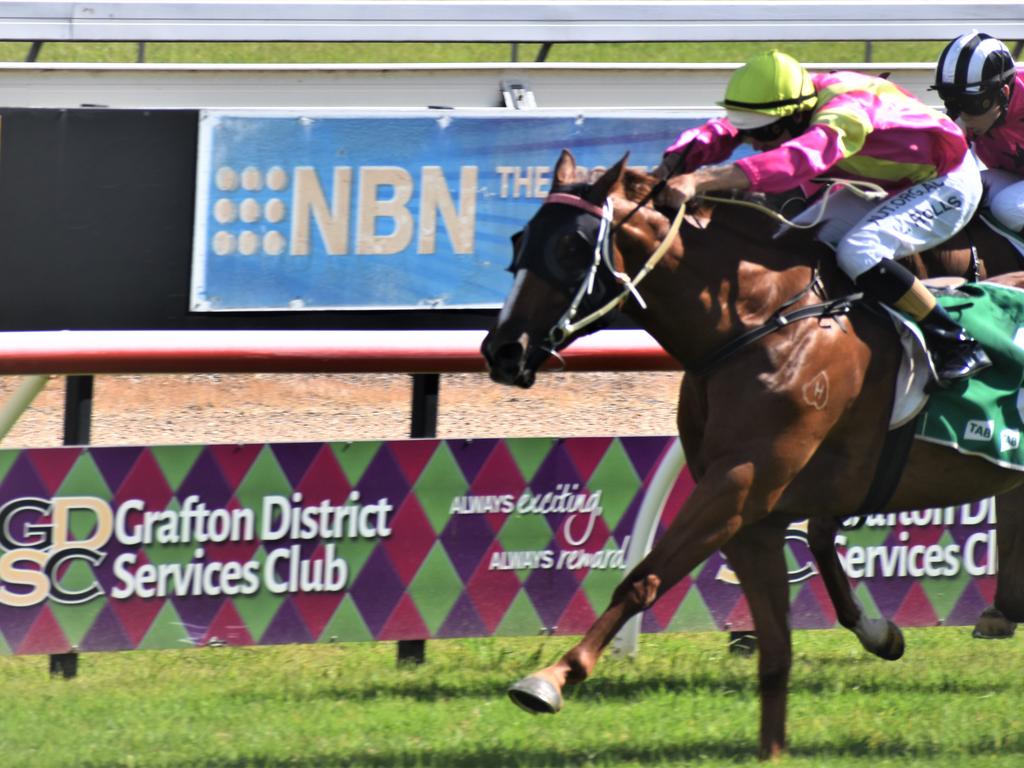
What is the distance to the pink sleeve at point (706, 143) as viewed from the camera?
508 cm

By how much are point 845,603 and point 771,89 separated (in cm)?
171

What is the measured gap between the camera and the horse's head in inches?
175

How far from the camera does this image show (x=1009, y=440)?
16.7 feet

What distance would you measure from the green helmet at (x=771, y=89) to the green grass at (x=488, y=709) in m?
1.86

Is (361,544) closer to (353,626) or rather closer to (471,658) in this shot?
(353,626)

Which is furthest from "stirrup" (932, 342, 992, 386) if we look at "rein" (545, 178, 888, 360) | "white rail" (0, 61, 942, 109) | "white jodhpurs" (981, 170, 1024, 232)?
"white rail" (0, 61, 942, 109)

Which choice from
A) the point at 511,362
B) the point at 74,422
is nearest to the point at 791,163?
the point at 511,362

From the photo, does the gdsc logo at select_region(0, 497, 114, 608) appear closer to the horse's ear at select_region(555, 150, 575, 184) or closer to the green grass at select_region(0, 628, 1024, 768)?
the green grass at select_region(0, 628, 1024, 768)

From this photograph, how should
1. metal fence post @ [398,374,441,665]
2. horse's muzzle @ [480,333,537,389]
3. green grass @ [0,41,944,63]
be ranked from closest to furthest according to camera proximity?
horse's muzzle @ [480,333,537,389] → metal fence post @ [398,374,441,665] → green grass @ [0,41,944,63]

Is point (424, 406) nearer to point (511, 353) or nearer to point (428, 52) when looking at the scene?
point (511, 353)

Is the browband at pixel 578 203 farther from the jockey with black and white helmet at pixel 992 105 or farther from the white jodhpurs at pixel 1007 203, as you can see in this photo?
the white jodhpurs at pixel 1007 203

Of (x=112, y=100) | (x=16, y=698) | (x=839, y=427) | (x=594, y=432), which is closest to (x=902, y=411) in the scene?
(x=839, y=427)

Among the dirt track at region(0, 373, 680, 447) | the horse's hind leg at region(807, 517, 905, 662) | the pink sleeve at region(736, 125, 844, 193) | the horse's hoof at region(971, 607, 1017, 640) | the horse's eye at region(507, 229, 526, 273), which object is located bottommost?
the dirt track at region(0, 373, 680, 447)

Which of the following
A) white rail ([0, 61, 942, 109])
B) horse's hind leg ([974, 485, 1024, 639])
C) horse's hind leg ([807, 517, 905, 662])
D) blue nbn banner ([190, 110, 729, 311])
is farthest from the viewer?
white rail ([0, 61, 942, 109])
